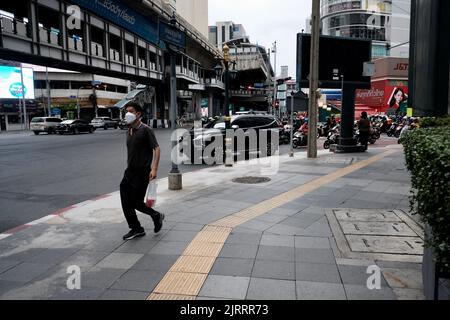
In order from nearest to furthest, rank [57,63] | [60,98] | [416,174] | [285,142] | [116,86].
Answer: [416,174] < [285,142] < [57,63] < [60,98] < [116,86]

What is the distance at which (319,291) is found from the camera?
3.73m

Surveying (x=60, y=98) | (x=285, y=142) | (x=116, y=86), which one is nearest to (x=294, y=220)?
(x=285, y=142)

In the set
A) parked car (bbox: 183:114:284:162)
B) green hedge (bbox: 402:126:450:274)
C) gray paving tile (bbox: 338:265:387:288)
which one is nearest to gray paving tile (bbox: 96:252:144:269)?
gray paving tile (bbox: 338:265:387:288)

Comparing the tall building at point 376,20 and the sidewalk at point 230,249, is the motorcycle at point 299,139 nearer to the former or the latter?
the sidewalk at point 230,249

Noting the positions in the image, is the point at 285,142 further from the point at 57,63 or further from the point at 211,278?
the point at 211,278

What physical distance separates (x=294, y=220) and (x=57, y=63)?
24859 mm

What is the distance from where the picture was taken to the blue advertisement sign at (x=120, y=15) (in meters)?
17.8

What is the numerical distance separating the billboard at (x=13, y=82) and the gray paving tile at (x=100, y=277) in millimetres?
53304

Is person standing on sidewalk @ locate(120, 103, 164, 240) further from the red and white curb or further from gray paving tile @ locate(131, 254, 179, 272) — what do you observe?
the red and white curb

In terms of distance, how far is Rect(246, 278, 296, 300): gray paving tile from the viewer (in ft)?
11.9

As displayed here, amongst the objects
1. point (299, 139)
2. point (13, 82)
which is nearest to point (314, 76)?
point (299, 139)

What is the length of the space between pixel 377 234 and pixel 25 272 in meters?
4.56

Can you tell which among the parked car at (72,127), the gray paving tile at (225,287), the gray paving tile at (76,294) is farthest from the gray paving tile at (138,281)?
the parked car at (72,127)

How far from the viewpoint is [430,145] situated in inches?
119
